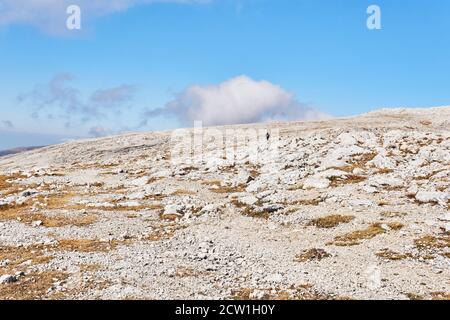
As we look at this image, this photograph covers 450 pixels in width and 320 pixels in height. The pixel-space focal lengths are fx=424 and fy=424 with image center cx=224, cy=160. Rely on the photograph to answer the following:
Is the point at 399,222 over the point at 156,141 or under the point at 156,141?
under

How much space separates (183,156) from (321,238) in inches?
1834

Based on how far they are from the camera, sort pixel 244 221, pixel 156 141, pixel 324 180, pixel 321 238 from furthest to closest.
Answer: pixel 156 141
pixel 324 180
pixel 244 221
pixel 321 238

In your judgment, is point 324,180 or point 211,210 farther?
point 324,180

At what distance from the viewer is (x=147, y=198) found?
49344 millimetres

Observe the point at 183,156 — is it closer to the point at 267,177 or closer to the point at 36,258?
the point at 267,177

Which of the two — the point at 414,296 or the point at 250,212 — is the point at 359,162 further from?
the point at 414,296

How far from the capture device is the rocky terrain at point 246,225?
23.9 m

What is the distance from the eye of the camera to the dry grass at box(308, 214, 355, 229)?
35.5 meters

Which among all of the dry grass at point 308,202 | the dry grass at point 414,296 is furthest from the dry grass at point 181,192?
the dry grass at point 414,296

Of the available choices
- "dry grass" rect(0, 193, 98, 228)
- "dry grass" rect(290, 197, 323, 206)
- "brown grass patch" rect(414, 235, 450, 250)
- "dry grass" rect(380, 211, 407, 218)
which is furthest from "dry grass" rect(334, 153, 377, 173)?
"dry grass" rect(0, 193, 98, 228)

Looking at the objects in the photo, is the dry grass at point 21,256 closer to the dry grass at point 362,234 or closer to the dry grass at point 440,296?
the dry grass at point 362,234
